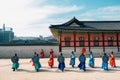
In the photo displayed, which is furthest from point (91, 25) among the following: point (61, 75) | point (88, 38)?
point (61, 75)

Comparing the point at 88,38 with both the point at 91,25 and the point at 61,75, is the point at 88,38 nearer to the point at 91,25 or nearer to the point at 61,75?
the point at 91,25

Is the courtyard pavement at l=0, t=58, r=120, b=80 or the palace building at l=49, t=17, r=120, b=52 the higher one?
the palace building at l=49, t=17, r=120, b=52

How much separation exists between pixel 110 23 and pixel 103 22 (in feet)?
3.84

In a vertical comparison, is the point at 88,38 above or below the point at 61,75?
above

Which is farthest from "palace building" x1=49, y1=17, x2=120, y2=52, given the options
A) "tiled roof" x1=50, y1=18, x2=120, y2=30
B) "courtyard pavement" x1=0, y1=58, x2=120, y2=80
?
"courtyard pavement" x1=0, y1=58, x2=120, y2=80

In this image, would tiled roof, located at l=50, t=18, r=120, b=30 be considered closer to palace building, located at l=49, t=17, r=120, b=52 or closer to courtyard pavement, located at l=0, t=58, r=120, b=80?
palace building, located at l=49, t=17, r=120, b=52

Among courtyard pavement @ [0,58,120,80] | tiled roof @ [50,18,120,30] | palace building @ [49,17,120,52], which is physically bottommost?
courtyard pavement @ [0,58,120,80]

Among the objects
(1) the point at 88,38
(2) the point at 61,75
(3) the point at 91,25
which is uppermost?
(3) the point at 91,25

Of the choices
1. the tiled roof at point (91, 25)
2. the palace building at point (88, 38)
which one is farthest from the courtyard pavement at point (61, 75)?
the palace building at point (88, 38)

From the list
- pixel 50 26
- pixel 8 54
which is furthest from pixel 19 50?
pixel 50 26

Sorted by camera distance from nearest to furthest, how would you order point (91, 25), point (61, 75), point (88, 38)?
point (61, 75), point (88, 38), point (91, 25)

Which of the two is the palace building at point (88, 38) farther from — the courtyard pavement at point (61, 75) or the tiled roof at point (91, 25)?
the courtyard pavement at point (61, 75)

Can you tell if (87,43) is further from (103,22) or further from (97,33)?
(103,22)

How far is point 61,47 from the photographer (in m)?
29.9
